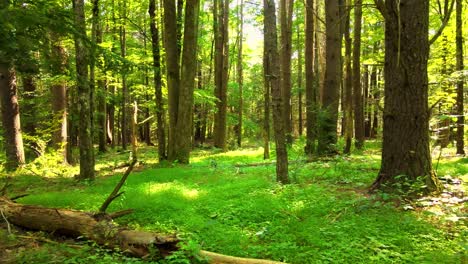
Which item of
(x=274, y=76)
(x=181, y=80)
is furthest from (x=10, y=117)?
(x=274, y=76)

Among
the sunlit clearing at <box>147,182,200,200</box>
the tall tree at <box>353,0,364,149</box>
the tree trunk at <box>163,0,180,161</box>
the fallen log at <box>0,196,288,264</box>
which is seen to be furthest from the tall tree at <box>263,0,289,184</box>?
the tall tree at <box>353,0,364,149</box>

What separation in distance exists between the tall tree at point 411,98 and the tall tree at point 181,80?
6.79 metres

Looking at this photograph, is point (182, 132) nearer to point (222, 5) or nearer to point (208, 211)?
point (208, 211)

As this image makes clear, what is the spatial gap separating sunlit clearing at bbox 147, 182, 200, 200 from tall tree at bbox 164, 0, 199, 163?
3.61m

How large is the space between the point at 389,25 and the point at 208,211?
14.9 ft

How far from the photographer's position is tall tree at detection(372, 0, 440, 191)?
234 inches

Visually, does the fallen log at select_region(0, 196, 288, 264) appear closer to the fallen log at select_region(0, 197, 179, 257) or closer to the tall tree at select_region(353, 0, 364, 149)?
the fallen log at select_region(0, 197, 179, 257)

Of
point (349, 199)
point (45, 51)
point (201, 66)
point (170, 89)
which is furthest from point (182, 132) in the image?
point (201, 66)

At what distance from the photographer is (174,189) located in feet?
24.8

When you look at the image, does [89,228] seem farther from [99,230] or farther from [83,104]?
[83,104]

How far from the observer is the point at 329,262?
14.3 ft

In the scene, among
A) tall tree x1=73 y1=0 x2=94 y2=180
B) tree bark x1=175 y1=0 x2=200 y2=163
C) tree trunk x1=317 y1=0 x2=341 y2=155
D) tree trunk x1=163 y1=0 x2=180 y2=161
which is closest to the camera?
tall tree x1=73 y1=0 x2=94 y2=180

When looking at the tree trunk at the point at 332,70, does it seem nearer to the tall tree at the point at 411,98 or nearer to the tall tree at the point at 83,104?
the tall tree at the point at 411,98

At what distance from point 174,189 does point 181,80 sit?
198 inches
